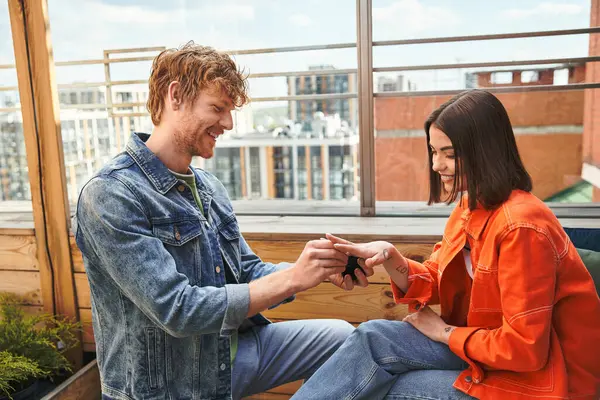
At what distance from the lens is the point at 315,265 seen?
1396mm

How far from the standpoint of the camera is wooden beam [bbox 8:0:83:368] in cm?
232

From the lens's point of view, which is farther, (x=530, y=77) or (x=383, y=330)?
(x=530, y=77)

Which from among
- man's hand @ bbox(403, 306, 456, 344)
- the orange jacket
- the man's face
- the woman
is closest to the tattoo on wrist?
the woman

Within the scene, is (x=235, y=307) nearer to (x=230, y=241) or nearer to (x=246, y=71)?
(x=230, y=241)

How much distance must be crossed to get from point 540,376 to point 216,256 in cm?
88

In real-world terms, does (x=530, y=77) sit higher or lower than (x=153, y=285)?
higher

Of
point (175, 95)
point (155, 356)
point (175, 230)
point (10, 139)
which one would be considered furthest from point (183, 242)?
point (10, 139)

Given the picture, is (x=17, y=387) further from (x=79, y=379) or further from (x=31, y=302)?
(x=31, y=302)

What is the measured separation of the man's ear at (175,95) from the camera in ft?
4.84

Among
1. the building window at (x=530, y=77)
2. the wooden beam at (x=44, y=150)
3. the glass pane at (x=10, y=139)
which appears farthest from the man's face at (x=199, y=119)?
the glass pane at (x=10, y=139)

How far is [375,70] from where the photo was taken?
235cm

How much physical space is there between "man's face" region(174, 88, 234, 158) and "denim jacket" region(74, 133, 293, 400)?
0.10m

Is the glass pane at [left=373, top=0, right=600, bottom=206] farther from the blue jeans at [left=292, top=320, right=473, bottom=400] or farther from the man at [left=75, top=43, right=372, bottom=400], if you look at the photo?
the blue jeans at [left=292, top=320, right=473, bottom=400]

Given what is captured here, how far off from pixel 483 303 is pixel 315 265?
415mm
